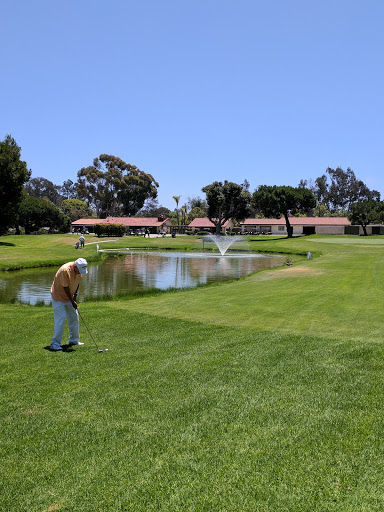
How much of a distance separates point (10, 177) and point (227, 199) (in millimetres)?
52689

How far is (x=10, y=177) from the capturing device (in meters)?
60.1

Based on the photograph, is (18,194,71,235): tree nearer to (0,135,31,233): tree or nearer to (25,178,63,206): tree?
(0,135,31,233): tree

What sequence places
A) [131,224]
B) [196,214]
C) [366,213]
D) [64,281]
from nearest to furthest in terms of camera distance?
[64,281] → [366,213] → [131,224] → [196,214]

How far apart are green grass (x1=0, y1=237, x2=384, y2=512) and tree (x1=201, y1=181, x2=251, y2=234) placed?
3546 inches

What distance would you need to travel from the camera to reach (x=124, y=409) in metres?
6.26

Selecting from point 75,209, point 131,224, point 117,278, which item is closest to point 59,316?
point 117,278

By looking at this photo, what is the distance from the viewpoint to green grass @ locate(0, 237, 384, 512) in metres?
4.31

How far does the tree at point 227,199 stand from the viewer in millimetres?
100062

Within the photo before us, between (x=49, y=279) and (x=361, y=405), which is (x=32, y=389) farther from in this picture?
(x=49, y=279)

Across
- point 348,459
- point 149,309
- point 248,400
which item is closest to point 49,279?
point 149,309

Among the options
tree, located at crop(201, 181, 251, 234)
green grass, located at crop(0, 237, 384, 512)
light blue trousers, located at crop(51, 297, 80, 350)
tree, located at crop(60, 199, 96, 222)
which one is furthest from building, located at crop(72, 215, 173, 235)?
green grass, located at crop(0, 237, 384, 512)

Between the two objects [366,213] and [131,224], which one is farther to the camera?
[131,224]

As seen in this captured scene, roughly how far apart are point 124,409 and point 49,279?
2577 cm

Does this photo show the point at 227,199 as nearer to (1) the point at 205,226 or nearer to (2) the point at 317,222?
(1) the point at 205,226
